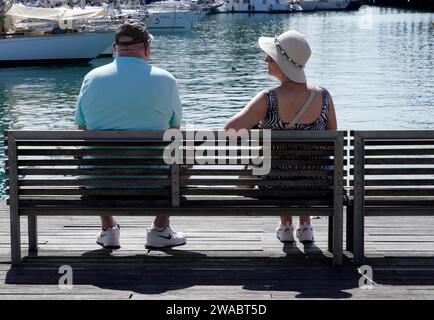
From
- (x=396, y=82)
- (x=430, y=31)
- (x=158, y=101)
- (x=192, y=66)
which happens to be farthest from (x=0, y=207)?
(x=430, y=31)

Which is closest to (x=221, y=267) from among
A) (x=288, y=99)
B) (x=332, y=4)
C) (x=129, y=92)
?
(x=288, y=99)

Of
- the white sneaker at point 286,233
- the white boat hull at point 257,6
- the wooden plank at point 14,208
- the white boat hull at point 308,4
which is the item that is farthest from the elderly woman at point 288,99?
the white boat hull at point 308,4

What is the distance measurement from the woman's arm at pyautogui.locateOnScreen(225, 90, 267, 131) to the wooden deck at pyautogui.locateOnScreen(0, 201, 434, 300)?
843 millimetres

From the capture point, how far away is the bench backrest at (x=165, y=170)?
554 centimetres

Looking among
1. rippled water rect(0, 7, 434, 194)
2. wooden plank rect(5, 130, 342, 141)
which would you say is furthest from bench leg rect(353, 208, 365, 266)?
rippled water rect(0, 7, 434, 194)

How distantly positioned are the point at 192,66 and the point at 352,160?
133ft

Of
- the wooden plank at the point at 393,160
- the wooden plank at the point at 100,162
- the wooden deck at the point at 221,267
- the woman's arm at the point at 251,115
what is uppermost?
the woman's arm at the point at 251,115

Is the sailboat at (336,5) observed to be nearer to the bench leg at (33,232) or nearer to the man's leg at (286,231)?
the man's leg at (286,231)

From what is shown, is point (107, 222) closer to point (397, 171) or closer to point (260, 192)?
point (260, 192)

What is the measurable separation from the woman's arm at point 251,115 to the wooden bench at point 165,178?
0.87 ft

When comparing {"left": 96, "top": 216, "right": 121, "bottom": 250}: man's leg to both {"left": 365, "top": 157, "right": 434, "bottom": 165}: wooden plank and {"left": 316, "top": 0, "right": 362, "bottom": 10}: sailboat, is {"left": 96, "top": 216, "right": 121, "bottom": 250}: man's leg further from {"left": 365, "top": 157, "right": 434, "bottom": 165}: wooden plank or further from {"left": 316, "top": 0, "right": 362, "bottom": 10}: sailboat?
→ {"left": 316, "top": 0, "right": 362, "bottom": 10}: sailboat

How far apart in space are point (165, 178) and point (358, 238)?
125cm

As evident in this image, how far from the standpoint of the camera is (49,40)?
150 ft

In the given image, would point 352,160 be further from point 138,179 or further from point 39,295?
point 39,295
